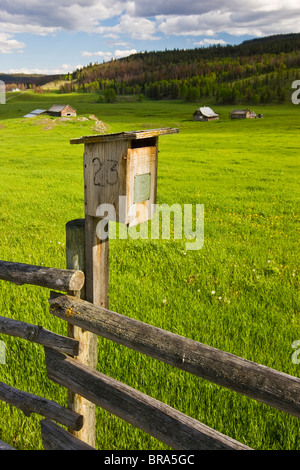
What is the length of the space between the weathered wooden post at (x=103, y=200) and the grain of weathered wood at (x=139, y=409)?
0.21 meters

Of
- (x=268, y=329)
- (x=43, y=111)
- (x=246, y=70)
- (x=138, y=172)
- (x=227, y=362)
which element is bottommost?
(x=268, y=329)

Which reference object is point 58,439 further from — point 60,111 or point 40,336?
point 60,111

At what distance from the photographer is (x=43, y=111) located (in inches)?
3425

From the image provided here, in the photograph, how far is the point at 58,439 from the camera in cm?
319

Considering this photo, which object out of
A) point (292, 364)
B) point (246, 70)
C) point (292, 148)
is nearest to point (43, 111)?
point (292, 148)

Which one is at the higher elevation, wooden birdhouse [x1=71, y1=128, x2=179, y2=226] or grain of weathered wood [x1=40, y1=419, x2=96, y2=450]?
wooden birdhouse [x1=71, y1=128, x2=179, y2=226]

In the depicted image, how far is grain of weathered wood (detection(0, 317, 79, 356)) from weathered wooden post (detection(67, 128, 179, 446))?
0.53 feet

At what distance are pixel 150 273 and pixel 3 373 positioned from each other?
3.47 meters

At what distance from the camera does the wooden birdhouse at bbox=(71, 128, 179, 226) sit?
2.96 metres

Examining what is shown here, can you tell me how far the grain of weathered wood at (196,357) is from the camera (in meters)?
2.30

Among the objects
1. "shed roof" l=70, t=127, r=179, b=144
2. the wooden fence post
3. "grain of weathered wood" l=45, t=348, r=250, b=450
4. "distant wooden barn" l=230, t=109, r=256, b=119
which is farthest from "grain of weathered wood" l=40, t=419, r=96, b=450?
"distant wooden barn" l=230, t=109, r=256, b=119

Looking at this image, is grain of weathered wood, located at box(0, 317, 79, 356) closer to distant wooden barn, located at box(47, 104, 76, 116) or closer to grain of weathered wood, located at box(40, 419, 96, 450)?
grain of weathered wood, located at box(40, 419, 96, 450)

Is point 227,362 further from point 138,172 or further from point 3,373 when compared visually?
point 3,373
